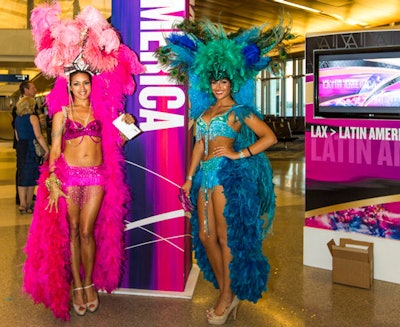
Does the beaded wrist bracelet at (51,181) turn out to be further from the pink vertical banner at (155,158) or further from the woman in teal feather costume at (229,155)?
the woman in teal feather costume at (229,155)

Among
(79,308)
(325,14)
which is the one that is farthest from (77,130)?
(325,14)

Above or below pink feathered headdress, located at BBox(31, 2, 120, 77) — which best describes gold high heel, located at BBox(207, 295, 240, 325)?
below

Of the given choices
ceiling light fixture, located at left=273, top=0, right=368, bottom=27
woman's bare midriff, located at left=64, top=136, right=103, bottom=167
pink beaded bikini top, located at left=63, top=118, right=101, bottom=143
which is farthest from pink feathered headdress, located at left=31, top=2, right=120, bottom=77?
ceiling light fixture, located at left=273, top=0, right=368, bottom=27

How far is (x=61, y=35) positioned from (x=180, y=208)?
1.31m

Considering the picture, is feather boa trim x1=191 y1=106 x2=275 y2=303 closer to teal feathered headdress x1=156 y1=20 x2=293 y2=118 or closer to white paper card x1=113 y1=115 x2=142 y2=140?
teal feathered headdress x1=156 y1=20 x2=293 y2=118

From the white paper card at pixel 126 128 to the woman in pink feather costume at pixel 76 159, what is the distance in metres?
0.04

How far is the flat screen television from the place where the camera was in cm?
351

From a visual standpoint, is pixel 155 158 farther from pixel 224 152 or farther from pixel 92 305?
pixel 92 305

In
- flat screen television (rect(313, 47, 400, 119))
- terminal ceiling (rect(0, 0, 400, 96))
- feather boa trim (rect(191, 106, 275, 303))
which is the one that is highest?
terminal ceiling (rect(0, 0, 400, 96))

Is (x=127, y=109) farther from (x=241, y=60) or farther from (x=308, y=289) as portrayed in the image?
(x=308, y=289)

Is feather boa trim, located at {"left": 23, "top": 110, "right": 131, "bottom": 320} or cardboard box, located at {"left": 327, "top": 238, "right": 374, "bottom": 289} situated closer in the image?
feather boa trim, located at {"left": 23, "top": 110, "right": 131, "bottom": 320}

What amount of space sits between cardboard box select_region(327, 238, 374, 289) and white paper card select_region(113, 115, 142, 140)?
1662 millimetres

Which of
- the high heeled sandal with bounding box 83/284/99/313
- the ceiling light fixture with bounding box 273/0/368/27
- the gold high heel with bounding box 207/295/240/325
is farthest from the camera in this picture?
the ceiling light fixture with bounding box 273/0/368/27

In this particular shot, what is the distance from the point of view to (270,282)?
3.59 meters
